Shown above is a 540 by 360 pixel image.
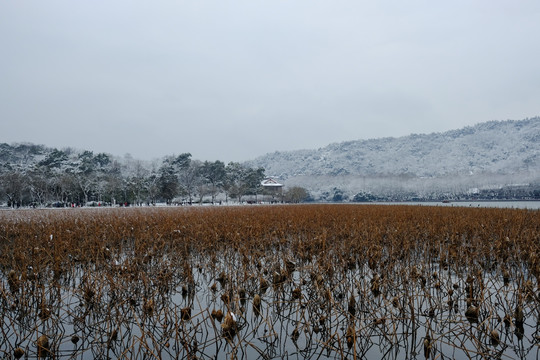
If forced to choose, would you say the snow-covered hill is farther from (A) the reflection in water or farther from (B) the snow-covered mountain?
(A) the reflection in water

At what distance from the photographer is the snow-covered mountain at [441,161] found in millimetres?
125938

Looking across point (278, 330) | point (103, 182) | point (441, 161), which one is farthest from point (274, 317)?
point (441, 161)

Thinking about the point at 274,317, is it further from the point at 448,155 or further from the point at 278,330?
the point at 448,155

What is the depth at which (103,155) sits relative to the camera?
7231 centimetres

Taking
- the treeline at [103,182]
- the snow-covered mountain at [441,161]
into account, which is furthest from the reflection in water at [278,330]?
the snow-covered mountain at [441,161]

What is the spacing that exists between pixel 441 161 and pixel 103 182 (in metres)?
158

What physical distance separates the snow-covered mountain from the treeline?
60.7 m

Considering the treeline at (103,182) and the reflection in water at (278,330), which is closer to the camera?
the reflection in water at (278,330)

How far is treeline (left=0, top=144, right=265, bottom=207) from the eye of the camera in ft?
157

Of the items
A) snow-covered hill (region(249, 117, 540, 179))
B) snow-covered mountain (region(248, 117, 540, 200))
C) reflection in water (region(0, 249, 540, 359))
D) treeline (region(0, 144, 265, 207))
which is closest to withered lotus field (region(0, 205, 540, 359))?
reflection in water (region(0, 249, 540, 359))

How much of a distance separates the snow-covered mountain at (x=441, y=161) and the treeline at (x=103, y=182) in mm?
60655

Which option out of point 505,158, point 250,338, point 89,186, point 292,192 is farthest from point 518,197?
point 250,338

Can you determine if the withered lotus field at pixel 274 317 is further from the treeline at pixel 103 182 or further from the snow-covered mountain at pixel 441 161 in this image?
the snow-covered mountain at pixel 441 161

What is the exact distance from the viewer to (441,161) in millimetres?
163000
